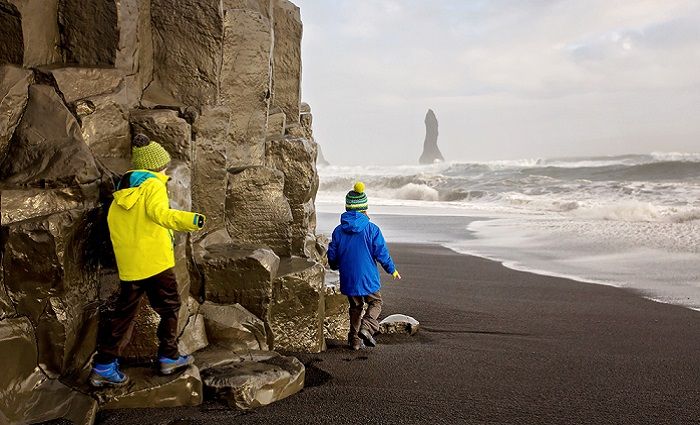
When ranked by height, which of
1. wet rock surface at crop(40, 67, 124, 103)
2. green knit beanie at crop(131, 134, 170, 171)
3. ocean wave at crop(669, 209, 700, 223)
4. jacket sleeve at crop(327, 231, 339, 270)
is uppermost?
wet rock surface at crop(40, 67, 124, 103)

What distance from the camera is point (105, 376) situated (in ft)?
11.3

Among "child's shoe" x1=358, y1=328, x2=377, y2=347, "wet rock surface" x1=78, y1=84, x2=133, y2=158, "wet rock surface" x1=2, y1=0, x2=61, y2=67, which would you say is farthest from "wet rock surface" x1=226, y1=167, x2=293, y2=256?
"wet rock surface" x1=2, y1=0, x2=61, y2=67

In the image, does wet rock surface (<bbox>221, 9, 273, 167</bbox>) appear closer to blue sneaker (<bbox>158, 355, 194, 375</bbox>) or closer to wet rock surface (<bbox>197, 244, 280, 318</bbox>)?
wet rock surface (<bbox>197, 244, 280, 318</bbox>)

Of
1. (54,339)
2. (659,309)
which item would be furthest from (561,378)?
(54,339)

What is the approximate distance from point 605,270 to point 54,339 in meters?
7.80

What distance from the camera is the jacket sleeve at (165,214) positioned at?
3.35 metres

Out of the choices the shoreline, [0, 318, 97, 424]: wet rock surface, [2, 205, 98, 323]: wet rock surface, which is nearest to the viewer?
[0, 318, 97, 424]: wet rock surface

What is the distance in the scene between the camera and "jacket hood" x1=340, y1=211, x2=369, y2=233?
512 centimetres

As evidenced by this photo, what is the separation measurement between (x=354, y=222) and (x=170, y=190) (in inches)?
67.3

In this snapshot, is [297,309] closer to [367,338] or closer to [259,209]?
[367,338]

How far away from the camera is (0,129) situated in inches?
141

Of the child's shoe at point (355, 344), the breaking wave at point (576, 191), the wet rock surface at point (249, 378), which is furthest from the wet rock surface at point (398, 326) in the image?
the breaking wave at point (576, 191)

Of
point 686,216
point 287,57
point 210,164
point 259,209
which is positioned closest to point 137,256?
point 210,164

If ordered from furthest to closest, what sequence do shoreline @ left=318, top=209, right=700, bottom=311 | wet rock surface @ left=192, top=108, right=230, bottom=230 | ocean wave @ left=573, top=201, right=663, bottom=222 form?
1. ocean wave @ left=573, top=201, right=663, bottom=222
2. shoreline @ left=318, top=209, right=700, bottom=311
3. wet rock surface @ left=192, top=108, right=230, bottom=230
